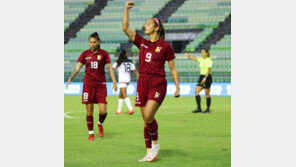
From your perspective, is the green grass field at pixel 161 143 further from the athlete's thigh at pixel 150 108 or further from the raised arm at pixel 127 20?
the raised arm at pixel 127 20

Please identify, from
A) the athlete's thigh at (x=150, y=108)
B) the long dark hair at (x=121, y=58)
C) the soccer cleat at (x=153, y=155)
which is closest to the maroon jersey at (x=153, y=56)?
the athlete's thigh at (x=150, y=108)

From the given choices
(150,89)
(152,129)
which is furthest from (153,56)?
(152,129)

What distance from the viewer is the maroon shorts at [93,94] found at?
26.6ft

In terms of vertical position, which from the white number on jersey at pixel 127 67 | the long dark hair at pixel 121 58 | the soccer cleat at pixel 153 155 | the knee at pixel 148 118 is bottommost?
the soccer cleat at pixel 153 155

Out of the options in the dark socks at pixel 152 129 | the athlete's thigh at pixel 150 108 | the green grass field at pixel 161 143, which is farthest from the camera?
the green grass field at pixel 161 143

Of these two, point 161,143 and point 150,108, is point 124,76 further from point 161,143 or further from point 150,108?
point 150,108

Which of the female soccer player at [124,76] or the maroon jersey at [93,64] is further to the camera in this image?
the female soccer player at [124,76]

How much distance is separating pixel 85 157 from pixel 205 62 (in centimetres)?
775

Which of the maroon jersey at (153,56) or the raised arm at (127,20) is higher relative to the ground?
the raised arm at (127,20)

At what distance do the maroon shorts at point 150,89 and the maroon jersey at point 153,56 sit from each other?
3.4 inches

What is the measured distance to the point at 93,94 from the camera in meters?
8.11

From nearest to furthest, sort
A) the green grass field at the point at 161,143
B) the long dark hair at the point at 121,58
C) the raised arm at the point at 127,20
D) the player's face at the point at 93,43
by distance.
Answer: the raised arm at the point at 127,20, the green grass field at the point at 161,143, the player's face at the point at 93,43, the long dark hair at the point at 121,58

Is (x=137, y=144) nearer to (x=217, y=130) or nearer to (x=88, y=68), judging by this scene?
(x=88, y=68)

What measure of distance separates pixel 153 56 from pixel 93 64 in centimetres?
243
